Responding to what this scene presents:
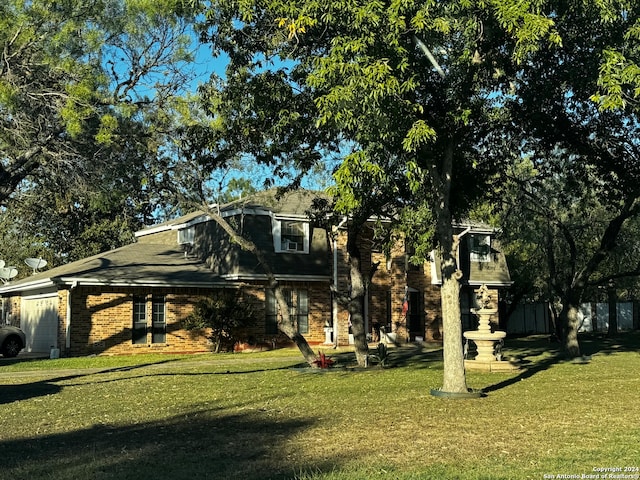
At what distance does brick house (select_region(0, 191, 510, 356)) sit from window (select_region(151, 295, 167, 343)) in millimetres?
38

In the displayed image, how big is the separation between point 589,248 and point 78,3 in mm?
30053

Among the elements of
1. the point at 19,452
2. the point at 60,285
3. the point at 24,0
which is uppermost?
the point at 24,0

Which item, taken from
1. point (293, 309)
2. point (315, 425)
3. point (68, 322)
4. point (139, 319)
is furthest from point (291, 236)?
point (315, 425)

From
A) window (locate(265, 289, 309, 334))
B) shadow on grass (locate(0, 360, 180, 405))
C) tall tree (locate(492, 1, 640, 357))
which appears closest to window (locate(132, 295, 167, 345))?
window (locate(265, 289, 309, 334))

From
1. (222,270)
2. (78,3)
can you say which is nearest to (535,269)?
(222,270)

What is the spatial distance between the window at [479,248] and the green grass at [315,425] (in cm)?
1565

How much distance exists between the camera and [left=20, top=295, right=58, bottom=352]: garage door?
27.4 metres

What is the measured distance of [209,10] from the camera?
1345 cm

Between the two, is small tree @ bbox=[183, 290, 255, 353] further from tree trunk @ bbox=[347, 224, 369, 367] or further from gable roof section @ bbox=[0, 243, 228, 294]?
tree trunk @ bbox=[347, 224, 369, 367]

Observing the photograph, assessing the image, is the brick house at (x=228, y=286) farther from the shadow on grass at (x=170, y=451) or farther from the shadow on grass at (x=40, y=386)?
the shadow on grass at (x=170, y=451)

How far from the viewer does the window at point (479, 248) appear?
114 feet

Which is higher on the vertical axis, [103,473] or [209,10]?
[209,10]

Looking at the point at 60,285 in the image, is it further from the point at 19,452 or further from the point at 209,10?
the point at 19,452

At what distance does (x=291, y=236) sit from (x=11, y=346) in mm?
11626
